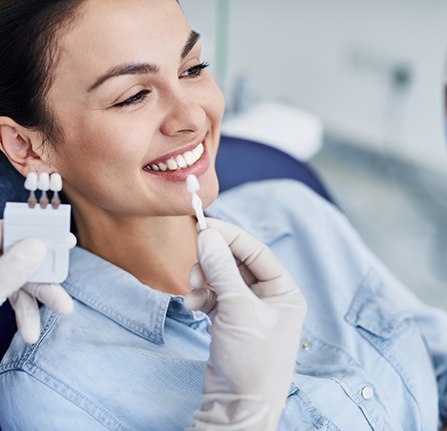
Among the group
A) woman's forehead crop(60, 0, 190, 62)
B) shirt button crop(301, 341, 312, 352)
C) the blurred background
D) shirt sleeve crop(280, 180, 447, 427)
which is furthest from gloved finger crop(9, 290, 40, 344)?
the blurred background

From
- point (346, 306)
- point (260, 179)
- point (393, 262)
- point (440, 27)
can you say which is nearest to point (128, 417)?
point (346, 306)

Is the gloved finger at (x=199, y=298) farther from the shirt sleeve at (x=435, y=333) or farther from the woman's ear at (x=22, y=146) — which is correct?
the shirt sleeve at (x=435, y=333)

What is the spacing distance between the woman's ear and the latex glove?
0.76 feet

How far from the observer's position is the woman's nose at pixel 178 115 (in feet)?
3.21

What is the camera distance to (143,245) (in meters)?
1.15

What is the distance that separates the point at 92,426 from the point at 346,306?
0.52 metres

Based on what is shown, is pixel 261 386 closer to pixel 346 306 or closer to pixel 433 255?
pixel 346 306

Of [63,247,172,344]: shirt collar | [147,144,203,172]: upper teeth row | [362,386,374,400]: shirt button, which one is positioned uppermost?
[147,144,203,172]: upper teeth row

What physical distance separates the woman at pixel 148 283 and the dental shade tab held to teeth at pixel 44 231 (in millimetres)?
169

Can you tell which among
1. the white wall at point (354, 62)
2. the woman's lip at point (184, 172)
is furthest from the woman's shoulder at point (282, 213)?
the white wall at point (354, 62)

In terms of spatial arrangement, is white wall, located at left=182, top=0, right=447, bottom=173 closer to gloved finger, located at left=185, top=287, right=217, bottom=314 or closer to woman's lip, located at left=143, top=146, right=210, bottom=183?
woman's lip, located at left=143, top=146, right=210, bottom=183

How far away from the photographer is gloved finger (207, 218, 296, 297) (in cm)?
87

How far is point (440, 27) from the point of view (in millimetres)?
2637

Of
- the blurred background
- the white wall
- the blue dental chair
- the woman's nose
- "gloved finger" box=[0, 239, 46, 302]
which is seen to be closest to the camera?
"gloved finger" box=[0, 239, 46, 302]
